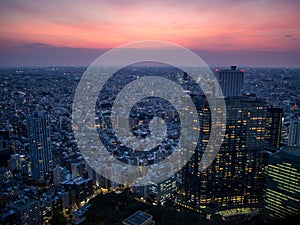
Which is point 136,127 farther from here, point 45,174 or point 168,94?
point 45,174

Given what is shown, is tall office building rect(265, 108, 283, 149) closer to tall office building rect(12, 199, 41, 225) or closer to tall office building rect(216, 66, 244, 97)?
tall office building rect(216, 66, 244, 97)

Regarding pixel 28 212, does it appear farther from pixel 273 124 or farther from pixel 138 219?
pixel 273 124

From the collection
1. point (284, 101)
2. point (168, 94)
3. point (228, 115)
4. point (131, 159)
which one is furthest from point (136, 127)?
point (284, 101)

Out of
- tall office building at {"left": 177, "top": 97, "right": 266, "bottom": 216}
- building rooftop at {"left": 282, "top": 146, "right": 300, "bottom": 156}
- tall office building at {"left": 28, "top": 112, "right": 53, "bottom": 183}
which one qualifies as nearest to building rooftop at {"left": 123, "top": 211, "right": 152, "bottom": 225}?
tall office building at {"left": 177, "top": 97, "right": 266, "bottom": 216}

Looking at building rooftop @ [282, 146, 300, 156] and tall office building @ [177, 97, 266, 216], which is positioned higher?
building rooftop @ [282, 146, 300, 156]

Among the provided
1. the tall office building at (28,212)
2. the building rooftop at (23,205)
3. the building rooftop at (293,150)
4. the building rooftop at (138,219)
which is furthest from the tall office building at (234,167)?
the building rooftop at (23,205)

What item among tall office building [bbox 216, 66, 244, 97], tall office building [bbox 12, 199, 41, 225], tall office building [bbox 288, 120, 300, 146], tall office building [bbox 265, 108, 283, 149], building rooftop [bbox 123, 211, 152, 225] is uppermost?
tall office building [bbox 216, 66, 244, 97]

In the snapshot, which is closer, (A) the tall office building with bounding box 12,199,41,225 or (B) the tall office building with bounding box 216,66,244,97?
(A) the tall office building with bounding box 12,199,41,225

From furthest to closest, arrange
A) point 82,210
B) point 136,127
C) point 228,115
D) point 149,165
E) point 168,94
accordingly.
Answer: point 168,94 → point 136,127 → point 149,165 → point 228,115 → point 82,210
